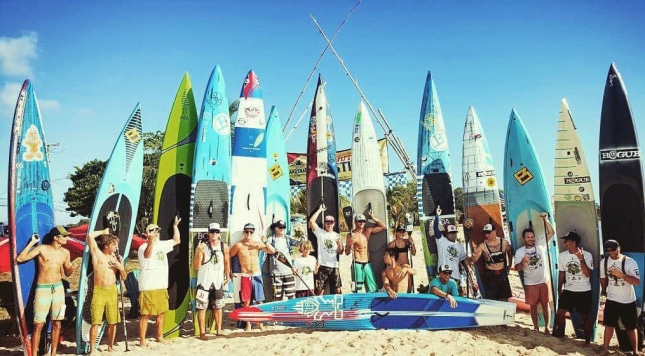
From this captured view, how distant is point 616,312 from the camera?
467 centimetres

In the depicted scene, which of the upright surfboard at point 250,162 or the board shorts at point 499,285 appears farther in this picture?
the upright surfboard at point 250,162

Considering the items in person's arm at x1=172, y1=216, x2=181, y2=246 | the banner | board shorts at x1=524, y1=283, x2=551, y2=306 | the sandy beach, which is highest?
the banner

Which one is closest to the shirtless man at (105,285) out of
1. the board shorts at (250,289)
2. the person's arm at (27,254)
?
the person's arm at (27,254)

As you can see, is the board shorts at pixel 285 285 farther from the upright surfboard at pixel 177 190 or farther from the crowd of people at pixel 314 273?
the upright surfboard at pixel 177 190

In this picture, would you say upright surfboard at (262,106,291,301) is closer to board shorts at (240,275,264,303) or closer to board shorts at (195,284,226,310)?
board shorts at (240,275,264,303)

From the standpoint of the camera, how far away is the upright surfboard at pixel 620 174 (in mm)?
5445

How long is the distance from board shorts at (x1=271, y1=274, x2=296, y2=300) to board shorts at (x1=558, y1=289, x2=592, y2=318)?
3.46 meters

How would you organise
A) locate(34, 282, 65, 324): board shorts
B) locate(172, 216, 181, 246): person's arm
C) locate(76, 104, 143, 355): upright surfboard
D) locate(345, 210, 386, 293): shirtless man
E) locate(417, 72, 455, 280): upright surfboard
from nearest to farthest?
locate(34, 282, 65, 324): board shorts
locate(76, 104, 143, 355): upright surfboard
locate(172, 216, 181, 246): person's arm
locate(345, 210, 386, 293): shirtless man
locate(417, 72, 455, 280): upright surfboard

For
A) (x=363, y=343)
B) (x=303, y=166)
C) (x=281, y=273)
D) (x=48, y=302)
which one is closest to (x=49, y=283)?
(x=48, y=302)

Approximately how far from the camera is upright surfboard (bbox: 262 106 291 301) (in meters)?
7.63

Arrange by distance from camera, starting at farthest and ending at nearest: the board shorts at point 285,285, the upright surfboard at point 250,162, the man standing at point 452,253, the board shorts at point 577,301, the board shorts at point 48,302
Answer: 1. the upright surfboard at point 250,162
2. the board shorts at point 285,285
3. the man standing at point 452,253
4. the board shorts at point 577,301
5. the board shorts at point 48,302

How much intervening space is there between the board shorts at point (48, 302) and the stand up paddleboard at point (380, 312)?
199 cm

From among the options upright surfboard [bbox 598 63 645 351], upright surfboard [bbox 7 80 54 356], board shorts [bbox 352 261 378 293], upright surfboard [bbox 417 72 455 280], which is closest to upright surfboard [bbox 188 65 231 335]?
upright surfboard [bbox 7 80 54 356]

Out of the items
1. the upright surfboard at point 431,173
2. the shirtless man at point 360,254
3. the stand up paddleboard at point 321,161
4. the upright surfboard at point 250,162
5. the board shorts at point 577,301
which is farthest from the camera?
the stand up paddleboard at point 321,161
